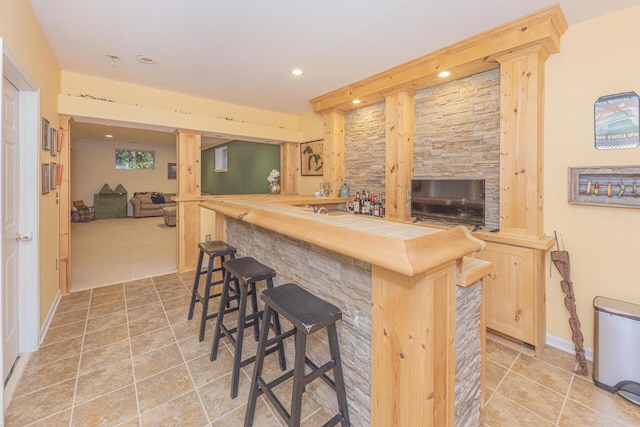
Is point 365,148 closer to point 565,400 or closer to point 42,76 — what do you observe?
point 565,400

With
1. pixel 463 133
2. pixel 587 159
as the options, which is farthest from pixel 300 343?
pixel 463 133

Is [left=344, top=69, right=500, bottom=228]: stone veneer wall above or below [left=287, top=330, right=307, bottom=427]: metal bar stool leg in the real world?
above

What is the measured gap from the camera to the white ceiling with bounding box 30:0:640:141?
7.04ft

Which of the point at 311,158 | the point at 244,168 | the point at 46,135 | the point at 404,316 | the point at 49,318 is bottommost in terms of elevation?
the point at 49,318

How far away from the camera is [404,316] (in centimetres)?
115

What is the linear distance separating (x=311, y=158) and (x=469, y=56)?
296 centimetres

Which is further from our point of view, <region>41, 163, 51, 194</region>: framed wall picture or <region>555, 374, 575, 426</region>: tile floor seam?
<region>41, 163, 51, 194</region>: framed wall picture

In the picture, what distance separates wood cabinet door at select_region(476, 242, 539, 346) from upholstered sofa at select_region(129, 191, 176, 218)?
9698 mm

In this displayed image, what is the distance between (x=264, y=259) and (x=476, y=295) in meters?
1.61

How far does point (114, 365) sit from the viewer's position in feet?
7.07

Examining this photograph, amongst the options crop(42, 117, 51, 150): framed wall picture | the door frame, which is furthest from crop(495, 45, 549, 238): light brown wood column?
crop(42, 117, 51, 150): framed wall picture

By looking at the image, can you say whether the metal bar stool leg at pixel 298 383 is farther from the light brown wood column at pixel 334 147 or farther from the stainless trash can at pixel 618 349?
the light brown wood column at pixel 334 147

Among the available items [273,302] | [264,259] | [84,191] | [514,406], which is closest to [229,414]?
[273,302]

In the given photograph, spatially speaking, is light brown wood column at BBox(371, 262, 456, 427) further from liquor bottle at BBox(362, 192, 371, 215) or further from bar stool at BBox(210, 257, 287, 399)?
liquor bottle at BBox(362, 192, 371, 215)
